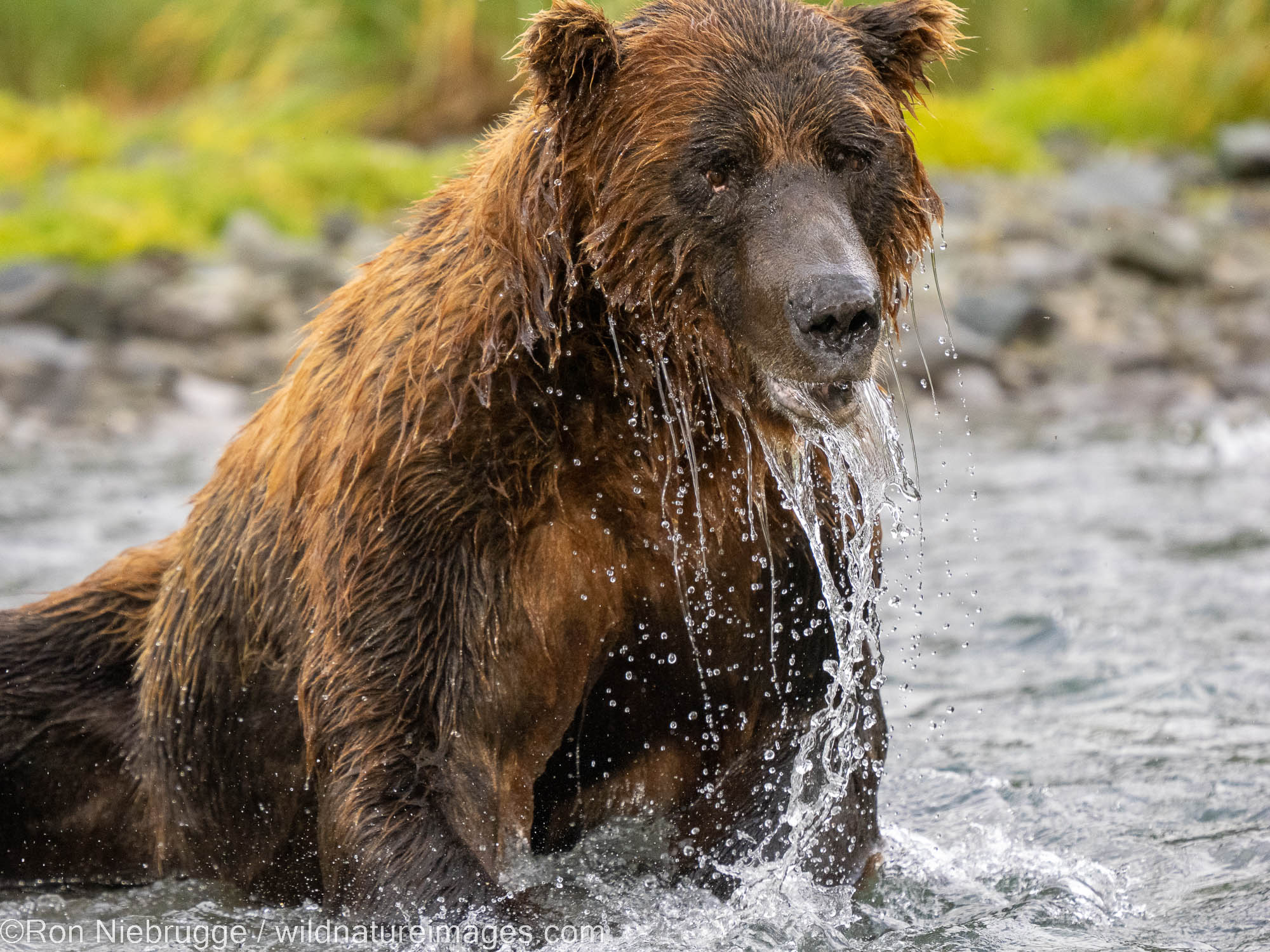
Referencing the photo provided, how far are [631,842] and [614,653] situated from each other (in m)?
0.60

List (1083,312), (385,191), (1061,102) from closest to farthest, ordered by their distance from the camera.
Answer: (1083,312) → (385,191) → (1061,102)

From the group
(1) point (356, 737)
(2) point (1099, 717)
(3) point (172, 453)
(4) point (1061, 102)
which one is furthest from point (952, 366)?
(1) point (356, 737)

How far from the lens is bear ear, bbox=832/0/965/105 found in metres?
3.72

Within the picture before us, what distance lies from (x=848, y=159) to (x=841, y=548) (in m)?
0.85

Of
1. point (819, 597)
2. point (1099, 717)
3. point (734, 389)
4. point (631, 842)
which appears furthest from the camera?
point (1099, 717)

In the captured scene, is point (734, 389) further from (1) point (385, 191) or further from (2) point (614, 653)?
(1) point (385, 191)

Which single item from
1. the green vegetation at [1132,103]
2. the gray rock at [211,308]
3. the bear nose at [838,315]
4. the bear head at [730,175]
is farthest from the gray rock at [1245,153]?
the bear nose at [838,315]

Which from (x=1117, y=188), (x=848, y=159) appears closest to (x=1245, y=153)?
(x=1117, y=188)

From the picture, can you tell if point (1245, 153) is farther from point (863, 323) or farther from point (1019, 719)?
point (863, 323)

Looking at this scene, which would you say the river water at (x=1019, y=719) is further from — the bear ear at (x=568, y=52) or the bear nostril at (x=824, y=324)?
the bear ear at (x=568, y=52)

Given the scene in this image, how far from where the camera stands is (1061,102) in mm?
17688

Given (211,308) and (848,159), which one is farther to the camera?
(211,308)

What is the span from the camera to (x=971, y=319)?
1238cm

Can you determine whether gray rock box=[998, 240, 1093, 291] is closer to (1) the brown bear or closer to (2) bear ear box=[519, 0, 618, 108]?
(1) the brown bear
